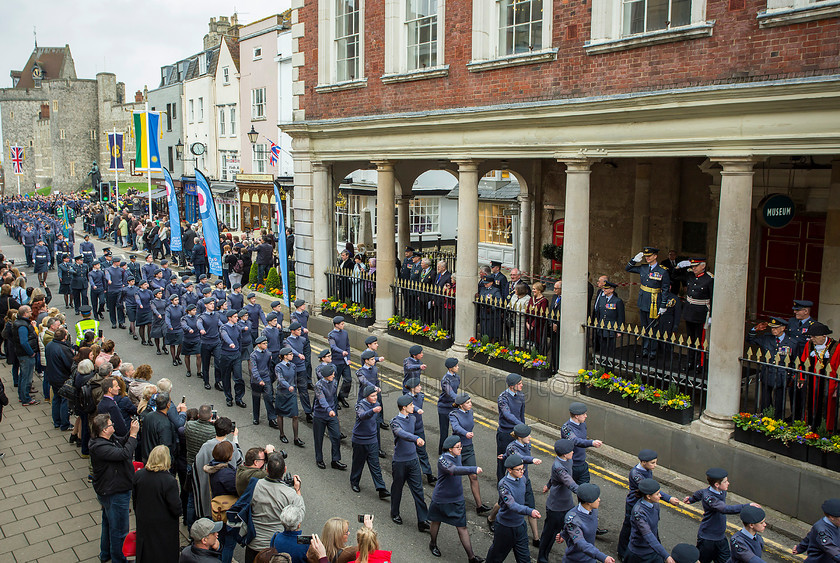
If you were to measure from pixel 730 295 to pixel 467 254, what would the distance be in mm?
5773

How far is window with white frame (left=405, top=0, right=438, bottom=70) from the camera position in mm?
15898

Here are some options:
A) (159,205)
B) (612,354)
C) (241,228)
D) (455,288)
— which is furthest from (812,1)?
(159,205)

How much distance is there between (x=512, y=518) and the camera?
25.1 ft

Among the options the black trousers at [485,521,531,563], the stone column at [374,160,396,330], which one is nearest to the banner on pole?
the stone column at [374,160,396,330]

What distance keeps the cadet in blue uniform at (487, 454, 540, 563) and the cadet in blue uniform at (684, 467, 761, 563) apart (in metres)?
1.90

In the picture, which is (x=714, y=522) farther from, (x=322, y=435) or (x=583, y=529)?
(x=322, y=435)

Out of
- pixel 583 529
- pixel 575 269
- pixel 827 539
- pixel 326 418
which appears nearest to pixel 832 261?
pixel 575 269

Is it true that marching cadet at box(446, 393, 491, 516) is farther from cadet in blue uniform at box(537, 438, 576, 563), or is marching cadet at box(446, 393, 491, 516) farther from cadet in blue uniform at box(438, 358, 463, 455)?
cadet in blue uniform at box(537, 438, 576, 563)

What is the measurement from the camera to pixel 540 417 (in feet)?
43.2

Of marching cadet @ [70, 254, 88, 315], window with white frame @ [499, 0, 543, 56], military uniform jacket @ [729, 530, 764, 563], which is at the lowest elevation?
military uniform jacket @ [729, 530, 764, 563]

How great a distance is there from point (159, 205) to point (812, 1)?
50.3 meters

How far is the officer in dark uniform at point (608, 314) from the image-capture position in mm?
12414

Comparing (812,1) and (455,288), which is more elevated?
(812,1)

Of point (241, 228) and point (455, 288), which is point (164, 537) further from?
point (241, 228)
